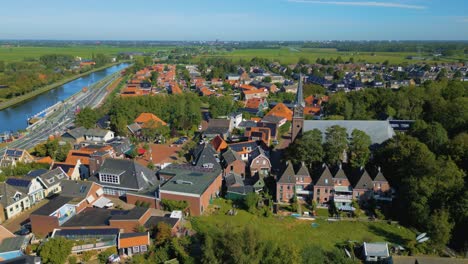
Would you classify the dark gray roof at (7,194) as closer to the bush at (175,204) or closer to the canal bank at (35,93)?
the bush at (175,204)

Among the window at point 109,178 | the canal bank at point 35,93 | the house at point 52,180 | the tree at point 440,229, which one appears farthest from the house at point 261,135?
the canal bank at point 35,93

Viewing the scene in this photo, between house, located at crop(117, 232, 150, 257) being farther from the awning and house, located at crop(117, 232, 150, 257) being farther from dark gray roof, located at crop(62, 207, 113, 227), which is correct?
the awning

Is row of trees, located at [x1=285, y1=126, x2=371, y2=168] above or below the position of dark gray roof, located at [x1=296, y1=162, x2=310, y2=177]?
above

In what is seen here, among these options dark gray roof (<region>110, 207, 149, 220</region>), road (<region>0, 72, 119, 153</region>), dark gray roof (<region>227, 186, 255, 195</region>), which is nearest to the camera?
dark gray roof (<region>110, 207, 149, 220</region>)

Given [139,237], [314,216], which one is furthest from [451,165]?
[139,237]

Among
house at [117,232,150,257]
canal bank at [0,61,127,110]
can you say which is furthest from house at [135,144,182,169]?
canal bank at [0,61,127,110]

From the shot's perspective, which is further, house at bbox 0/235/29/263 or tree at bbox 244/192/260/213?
tree at bbox 244/192/260/213

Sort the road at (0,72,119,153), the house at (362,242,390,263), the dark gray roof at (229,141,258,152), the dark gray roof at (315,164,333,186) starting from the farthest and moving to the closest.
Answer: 1. the road at (0,72,119,153)
2. the dark gray roof at (229,141,258,152)
3. the dark gray roof at (315,164,333,186)
4. the house at (362,242,390,263)

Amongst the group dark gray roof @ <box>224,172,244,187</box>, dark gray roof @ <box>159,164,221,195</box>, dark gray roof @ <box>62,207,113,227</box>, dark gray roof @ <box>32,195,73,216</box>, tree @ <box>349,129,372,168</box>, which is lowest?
→ dark gray roof @ <box>62,207,113,227</box>
